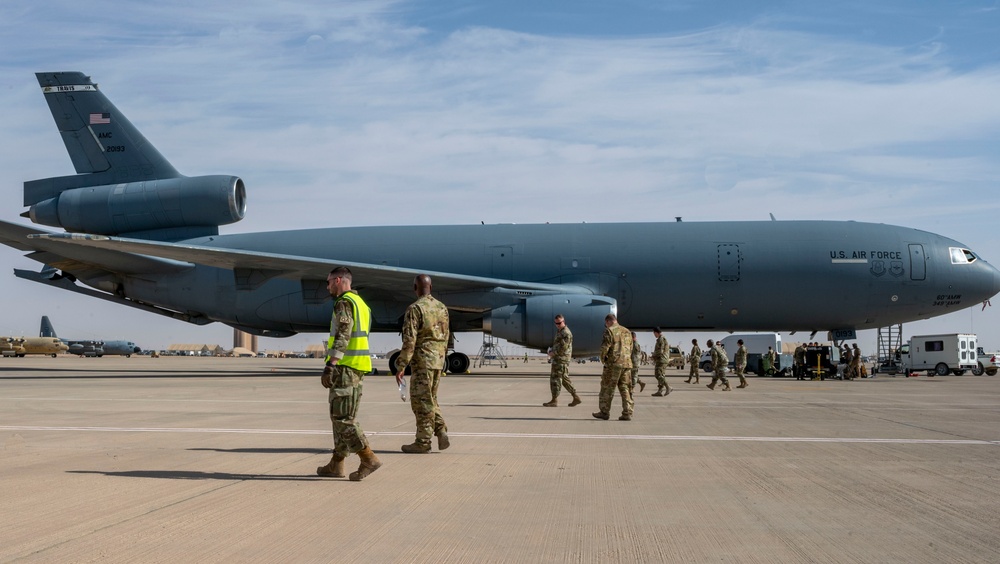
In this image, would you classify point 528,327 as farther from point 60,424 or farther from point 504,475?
point 504,475

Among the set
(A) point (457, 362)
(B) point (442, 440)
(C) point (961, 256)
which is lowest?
(B) point (442, 440)

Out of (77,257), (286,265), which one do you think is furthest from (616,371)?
(77,257)

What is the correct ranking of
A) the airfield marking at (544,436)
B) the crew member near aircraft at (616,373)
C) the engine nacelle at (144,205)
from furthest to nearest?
the engine nacelle at (144,205) < the crew member near aircraft at (616,373) < the airfield marking at (544,436)

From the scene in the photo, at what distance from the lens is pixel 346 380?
6.35 meters

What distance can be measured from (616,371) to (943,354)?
1251 inches

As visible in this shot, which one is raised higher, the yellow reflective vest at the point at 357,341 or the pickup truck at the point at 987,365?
the yellow reflective vest at the point at 357,341

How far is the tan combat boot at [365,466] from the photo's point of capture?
6.27 meters

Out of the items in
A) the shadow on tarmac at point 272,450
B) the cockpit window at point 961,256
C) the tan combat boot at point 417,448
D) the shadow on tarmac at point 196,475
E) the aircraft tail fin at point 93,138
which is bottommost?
the shadow on tarmac at point 196,475

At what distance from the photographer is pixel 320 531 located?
180 inches

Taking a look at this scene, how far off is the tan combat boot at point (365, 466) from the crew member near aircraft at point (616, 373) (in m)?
5.51

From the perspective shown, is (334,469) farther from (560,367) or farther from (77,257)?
(77,257)

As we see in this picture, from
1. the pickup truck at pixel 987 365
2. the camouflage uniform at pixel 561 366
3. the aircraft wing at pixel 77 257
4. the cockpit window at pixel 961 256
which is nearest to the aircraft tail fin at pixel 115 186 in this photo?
the aircraft wing at pixel 77 257

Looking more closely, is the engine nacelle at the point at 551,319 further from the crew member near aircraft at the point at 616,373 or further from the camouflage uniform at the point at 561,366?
the crew member near aircraft at the point at 616,373

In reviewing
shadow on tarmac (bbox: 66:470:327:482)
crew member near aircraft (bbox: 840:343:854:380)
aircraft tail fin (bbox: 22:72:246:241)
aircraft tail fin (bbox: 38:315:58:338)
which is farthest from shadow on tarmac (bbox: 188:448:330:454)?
aircraft tail fin (bbox: 38:315:58:338)
